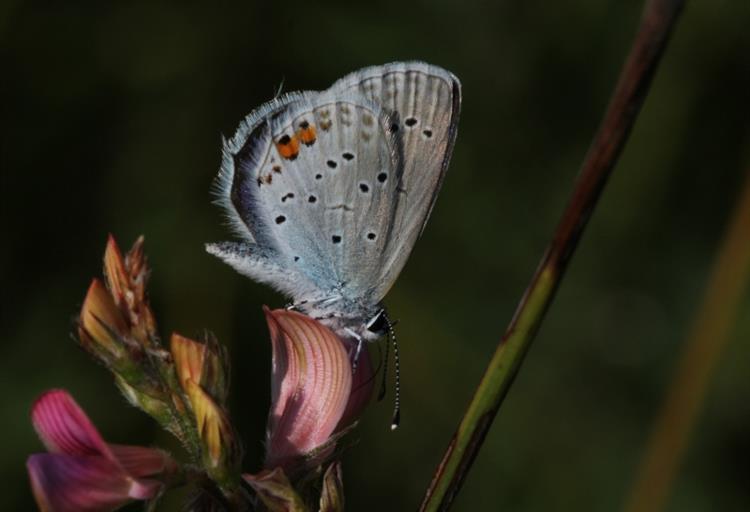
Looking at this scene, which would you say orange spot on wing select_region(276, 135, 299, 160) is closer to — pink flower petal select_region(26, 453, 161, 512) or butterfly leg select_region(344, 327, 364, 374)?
butterfly leg select_region(344, 327, 364, 374)

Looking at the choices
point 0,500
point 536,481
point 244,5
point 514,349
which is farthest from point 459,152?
point 514,349

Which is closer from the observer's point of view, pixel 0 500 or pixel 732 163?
pixel 0 500

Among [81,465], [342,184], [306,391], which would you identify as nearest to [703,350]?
[342,184]

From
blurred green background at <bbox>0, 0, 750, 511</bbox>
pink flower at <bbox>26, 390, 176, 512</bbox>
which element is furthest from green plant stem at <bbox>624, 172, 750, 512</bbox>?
pink flower at <bbox>26, 390, 176, 512</bbox>

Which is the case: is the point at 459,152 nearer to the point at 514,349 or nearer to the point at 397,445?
the point at 397,445

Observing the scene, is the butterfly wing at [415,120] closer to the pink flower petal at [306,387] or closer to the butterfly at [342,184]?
the butterfly at [342,184]
